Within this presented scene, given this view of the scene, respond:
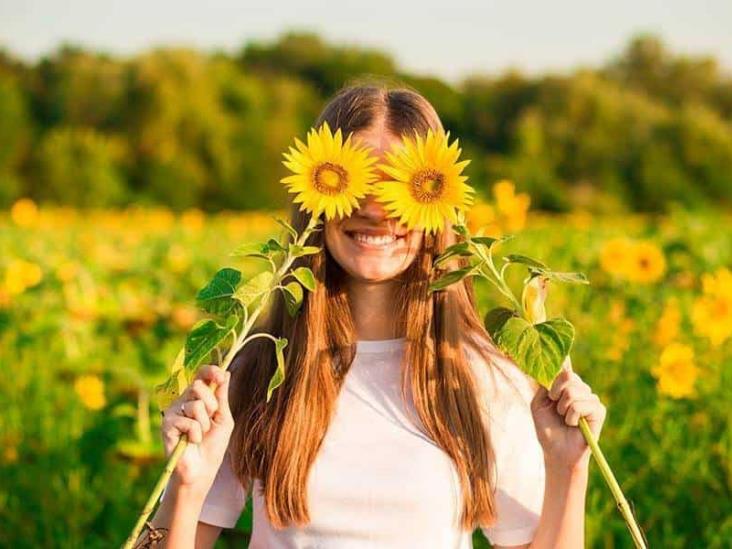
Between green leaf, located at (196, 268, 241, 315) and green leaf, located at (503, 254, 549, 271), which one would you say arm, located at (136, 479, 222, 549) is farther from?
green leaf, located at (503, 254, 549, 271)

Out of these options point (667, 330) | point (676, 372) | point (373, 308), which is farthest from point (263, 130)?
point (373, 308)

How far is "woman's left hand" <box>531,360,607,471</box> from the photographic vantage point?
1.32 meters

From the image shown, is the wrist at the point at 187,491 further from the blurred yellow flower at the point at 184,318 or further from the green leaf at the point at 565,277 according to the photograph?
the blurred yellow flower at the point at 184,318

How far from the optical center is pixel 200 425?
1.28 meters

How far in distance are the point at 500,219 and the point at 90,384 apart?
1.34 metres

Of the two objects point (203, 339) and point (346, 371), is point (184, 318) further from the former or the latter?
point (203, 339)

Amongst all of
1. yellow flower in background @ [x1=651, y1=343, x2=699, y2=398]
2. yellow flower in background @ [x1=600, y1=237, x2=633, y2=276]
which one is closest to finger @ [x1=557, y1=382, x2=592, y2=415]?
yellow flower in background @ [x1=651, y1=343, x2=699, y2=398]

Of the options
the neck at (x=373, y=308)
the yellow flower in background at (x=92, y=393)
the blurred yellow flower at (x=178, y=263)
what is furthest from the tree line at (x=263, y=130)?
the neck at (x=373, y=308)

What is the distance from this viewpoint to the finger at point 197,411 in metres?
1.29

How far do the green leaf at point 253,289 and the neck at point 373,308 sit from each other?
0.35m

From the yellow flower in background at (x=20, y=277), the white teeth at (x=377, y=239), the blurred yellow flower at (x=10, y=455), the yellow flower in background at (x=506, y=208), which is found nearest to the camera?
the white teeth at (x=377, y=239)

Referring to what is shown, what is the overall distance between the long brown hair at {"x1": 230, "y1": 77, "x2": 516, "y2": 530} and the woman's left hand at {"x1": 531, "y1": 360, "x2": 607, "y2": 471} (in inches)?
6.9

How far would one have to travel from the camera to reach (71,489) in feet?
9.01

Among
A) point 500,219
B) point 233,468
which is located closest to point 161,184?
point 500,219
